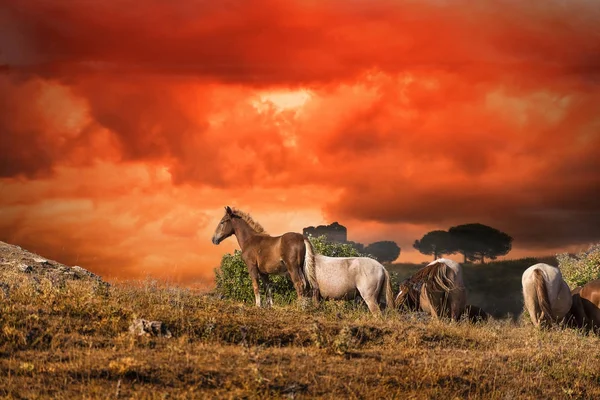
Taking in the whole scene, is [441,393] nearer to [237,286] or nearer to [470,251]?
[237,286]

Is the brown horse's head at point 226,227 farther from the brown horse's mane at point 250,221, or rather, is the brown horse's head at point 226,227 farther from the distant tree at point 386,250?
the distant tree at point 386,250

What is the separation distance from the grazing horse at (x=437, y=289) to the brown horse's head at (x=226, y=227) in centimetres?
592

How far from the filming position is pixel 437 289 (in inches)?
911

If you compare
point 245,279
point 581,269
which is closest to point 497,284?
point 581,269

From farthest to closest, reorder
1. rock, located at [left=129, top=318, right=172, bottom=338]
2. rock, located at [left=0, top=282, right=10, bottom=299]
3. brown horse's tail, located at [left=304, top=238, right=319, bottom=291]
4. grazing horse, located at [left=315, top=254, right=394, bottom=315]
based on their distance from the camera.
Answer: brown horse's tail, located at [left=304, top=238, right=319, bottom=291], grazing horse, located at [left=315, top=254, right=394, bottom=315], rock, located at [left=0, top=282, right=10, bottom=299], rock, located at [left=129, top=318, right=172, bottom=338]

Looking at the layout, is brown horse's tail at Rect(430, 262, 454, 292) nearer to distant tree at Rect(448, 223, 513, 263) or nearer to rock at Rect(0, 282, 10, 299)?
rock at Rect(0, 282, 10, 299)

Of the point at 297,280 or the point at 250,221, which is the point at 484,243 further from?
the point at 297,280

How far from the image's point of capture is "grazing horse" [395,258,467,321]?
23031 mm

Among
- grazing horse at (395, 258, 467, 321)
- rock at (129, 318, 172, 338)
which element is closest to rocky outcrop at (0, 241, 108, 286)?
rock at (129, 318, 172, 338)

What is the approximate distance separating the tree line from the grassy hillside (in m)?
4.73

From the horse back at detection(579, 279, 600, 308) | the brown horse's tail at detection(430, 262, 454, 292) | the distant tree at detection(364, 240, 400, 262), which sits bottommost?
the horse back at detection(579, 279, 600, 308)

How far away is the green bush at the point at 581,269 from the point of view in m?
32.4

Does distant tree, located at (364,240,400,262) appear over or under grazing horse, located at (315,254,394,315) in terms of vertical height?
over

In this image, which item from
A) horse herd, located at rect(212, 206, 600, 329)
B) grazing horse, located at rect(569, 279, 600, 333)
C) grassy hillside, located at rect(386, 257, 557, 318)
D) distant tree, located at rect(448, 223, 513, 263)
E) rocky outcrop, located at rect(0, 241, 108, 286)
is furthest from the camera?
distant tree, located at rect(448, 223, 513, 263)
